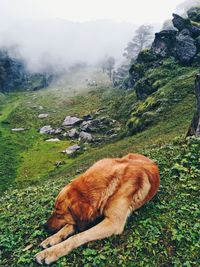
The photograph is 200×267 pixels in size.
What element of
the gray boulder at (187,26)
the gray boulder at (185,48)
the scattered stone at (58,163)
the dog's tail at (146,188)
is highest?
the gray boulder at (187,26)

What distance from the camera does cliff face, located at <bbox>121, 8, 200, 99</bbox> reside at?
67956mm

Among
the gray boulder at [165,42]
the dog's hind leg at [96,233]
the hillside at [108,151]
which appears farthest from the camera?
the gray boulder at [165,42]

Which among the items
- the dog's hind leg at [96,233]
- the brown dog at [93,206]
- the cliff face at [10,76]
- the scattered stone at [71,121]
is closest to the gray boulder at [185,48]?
the scattered stone at [71,121]

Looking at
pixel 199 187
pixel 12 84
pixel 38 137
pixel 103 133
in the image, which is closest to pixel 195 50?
pixel 103 133

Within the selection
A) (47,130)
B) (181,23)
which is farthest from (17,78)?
(181,23)

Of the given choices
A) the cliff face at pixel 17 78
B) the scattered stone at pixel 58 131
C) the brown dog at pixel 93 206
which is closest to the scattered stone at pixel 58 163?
the scattered stone at pixel 58 131

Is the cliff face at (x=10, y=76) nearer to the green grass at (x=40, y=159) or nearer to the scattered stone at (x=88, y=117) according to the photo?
the scattered stone at (x=88, y=117)

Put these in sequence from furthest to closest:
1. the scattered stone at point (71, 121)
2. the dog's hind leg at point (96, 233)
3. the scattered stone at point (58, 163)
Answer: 1. the scattered stone at point (71, 121)
2. the scattered stone at point (58, 163)
3. the dog's hind leg at point (96, 233)

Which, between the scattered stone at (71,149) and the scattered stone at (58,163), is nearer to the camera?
the scattered stone at (58,163)

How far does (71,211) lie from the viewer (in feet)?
26.4

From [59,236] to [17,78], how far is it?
144 metres

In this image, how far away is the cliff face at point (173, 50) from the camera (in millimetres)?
67956

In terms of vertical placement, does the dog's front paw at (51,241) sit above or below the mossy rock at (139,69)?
above

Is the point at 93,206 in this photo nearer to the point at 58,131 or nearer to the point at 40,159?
the point at 40,159
